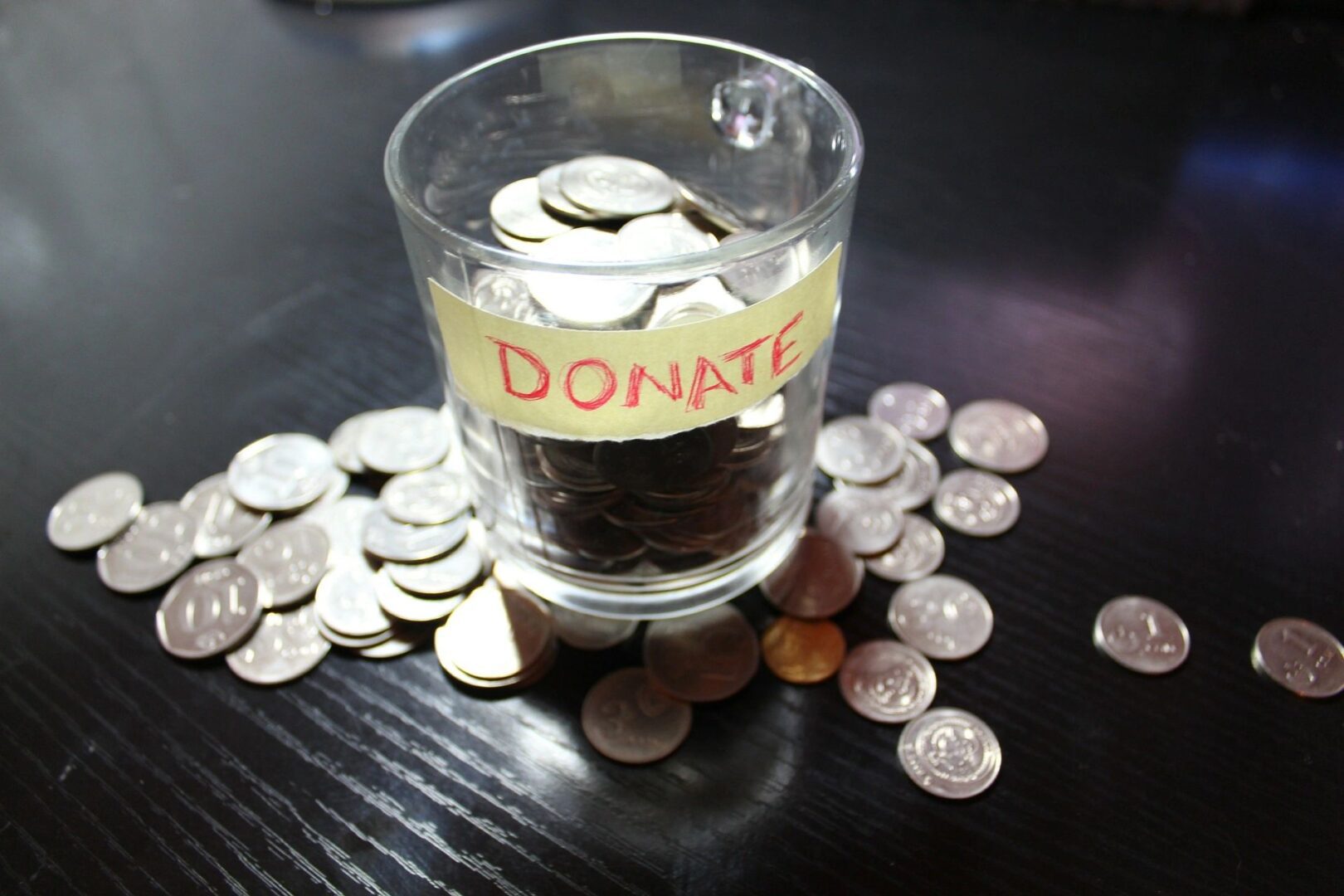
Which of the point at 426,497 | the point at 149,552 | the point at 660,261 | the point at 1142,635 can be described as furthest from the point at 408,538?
the point at 1142,635

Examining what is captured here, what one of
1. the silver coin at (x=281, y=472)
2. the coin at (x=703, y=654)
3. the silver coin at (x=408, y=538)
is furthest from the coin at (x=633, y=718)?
the silver coin at (x=281, y=472)

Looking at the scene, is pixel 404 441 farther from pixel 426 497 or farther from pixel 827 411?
pixel 827 411

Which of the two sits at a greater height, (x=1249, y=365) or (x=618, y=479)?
(x=618, y=479)

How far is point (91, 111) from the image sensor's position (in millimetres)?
955

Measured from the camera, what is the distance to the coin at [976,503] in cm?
58

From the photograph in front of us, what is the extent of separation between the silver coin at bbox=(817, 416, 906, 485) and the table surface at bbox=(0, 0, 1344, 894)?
3 cm

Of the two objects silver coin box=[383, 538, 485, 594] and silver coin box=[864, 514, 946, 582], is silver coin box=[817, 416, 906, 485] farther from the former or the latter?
silver coin box=[383, 538, 485, 594]

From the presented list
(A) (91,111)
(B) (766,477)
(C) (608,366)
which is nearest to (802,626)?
(B) (766,477)

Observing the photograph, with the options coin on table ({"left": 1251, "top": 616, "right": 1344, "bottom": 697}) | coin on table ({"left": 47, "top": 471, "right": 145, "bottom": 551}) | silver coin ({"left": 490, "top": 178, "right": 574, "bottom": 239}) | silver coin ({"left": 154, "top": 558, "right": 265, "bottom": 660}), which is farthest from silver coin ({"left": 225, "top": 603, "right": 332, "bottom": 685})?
coin on table ({"left": 1251, "top": 616, "right": 1344, "bottom": 697})

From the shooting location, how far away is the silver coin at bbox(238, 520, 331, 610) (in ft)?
1.82

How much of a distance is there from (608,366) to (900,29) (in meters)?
0.75

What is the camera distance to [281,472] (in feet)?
2.02

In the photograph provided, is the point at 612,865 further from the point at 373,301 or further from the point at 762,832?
the point at 373,301

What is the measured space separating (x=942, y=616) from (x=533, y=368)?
0.83 ft
